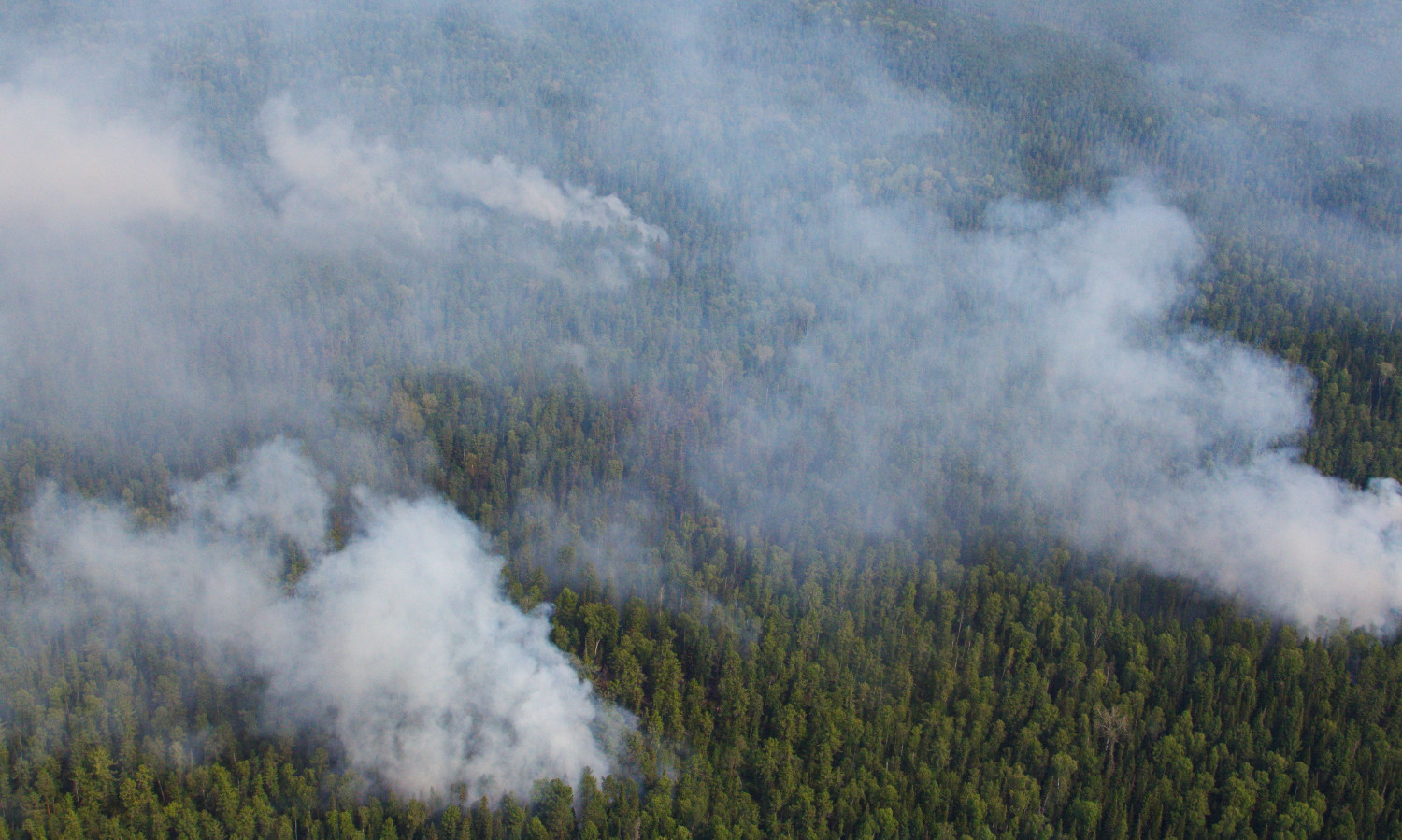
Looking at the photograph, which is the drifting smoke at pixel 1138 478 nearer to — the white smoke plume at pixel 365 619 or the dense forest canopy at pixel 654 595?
the dense forest canopy at pixel 654 595

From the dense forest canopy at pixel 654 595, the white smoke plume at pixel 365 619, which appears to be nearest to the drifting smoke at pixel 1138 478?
the dense forest canopy at pixel 654 595

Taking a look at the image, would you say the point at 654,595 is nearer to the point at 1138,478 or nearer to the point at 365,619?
the point at 365,619

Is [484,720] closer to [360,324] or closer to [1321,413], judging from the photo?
[360,324]

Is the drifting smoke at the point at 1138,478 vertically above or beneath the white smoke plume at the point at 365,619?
above

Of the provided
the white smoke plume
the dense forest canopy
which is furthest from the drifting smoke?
the white smoke plume

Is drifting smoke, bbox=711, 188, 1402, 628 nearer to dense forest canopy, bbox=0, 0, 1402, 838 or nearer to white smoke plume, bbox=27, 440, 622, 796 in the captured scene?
dense forest canopy, bbox=0, 0, 1402, 838

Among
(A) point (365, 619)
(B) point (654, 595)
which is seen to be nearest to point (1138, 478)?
(B) point (654, 595)

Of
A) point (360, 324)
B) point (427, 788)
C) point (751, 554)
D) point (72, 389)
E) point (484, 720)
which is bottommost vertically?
point (427, 788)

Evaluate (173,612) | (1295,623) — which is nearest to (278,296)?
(173,612)
